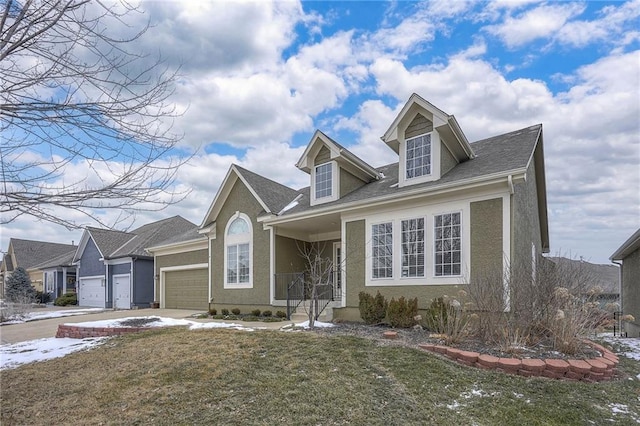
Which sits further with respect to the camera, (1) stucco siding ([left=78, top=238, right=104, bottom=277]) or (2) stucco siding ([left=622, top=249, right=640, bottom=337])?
(1) stucco siding ([left=78, top=238, right=104, bottom=277])

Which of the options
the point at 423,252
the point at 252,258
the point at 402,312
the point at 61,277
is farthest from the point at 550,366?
the point at 61,277

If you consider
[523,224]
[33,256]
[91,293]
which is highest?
[523,224]

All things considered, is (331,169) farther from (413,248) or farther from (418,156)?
(413,248)

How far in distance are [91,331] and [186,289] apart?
30.4 ft

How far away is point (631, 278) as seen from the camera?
15539 mm

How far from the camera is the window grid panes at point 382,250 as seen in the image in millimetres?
11805

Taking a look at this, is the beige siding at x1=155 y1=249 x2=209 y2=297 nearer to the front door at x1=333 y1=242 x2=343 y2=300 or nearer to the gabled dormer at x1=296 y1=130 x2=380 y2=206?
the front door at x1=333 y1=242 x2=343 y2=300

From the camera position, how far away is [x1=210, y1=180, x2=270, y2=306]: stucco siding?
50.2 feet

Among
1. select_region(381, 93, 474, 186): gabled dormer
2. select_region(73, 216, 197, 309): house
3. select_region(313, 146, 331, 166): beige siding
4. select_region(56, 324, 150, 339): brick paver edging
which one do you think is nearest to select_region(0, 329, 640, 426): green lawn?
select_region(56, 324, 150, 339): brick paver edging

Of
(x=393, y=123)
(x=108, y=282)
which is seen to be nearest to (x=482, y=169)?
(x=393, y=123)

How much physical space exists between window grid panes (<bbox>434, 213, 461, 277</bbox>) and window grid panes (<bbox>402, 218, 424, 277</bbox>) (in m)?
0.44

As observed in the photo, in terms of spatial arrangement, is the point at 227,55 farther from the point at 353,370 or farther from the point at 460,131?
the point at 460,131

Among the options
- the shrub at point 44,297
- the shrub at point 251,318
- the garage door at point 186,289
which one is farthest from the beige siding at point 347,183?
the shrub at point 44,297

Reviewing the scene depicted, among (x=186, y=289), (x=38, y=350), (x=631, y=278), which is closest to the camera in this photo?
(x=38, y=350)
